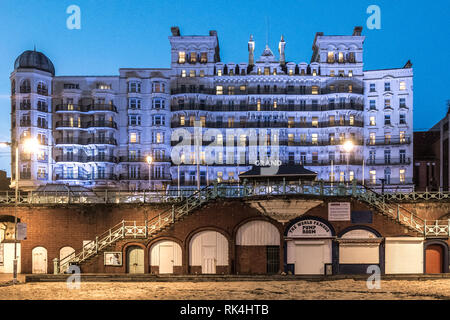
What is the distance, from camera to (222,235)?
35.6 metres

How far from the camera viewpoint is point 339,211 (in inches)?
1366

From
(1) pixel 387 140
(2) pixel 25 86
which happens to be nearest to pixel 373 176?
(1) pixel 387 140

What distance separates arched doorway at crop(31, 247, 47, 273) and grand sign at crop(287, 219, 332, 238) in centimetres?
2132

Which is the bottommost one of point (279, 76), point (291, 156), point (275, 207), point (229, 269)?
point (229, 269)

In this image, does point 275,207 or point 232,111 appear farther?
point 232,111

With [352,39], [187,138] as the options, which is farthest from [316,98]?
[187,138]

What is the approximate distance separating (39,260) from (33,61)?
38.9 metres

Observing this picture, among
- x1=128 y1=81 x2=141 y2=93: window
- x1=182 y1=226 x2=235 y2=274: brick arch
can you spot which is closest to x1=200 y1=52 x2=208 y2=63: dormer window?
x1=128 y1=81 x2=141 y2=93: window

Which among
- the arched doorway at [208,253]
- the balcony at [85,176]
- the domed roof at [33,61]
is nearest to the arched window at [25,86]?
the domed roof at [33,61]

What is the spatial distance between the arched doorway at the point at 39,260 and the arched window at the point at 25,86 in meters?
35.1

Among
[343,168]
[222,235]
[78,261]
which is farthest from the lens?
[343,168]

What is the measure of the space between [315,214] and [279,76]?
36032 mm

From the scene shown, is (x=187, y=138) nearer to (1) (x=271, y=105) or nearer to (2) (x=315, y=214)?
(1) (x=271, y=105)

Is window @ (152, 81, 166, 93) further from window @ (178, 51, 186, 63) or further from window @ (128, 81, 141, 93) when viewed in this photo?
window @ (178, 51, 186, 63)
